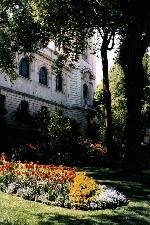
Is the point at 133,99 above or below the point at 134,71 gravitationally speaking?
below

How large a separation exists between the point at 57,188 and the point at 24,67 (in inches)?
1076

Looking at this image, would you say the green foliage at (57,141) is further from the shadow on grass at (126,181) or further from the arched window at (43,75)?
the arched window at (43,75)

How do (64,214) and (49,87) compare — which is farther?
(49,87)

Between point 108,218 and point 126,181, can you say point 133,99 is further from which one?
point 108,218

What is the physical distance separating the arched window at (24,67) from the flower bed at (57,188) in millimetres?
24542

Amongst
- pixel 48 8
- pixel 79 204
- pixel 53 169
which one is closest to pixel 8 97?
pixel 48 8

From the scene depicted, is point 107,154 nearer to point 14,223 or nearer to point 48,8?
point 48,8

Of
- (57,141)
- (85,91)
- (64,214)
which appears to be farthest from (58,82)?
(64,214)

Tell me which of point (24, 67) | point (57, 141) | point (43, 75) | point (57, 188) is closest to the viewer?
point (57, 188)

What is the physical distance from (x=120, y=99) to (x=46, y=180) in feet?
110

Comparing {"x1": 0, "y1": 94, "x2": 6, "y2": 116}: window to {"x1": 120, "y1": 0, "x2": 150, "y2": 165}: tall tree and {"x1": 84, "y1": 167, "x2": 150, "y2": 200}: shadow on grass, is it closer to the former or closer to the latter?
{"x1": 84, "y1": 167, "x2": 150, "y2": 200}: shadow on grass

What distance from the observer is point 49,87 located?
45.0m

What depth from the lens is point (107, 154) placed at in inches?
1119

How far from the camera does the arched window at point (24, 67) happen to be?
4003cm
